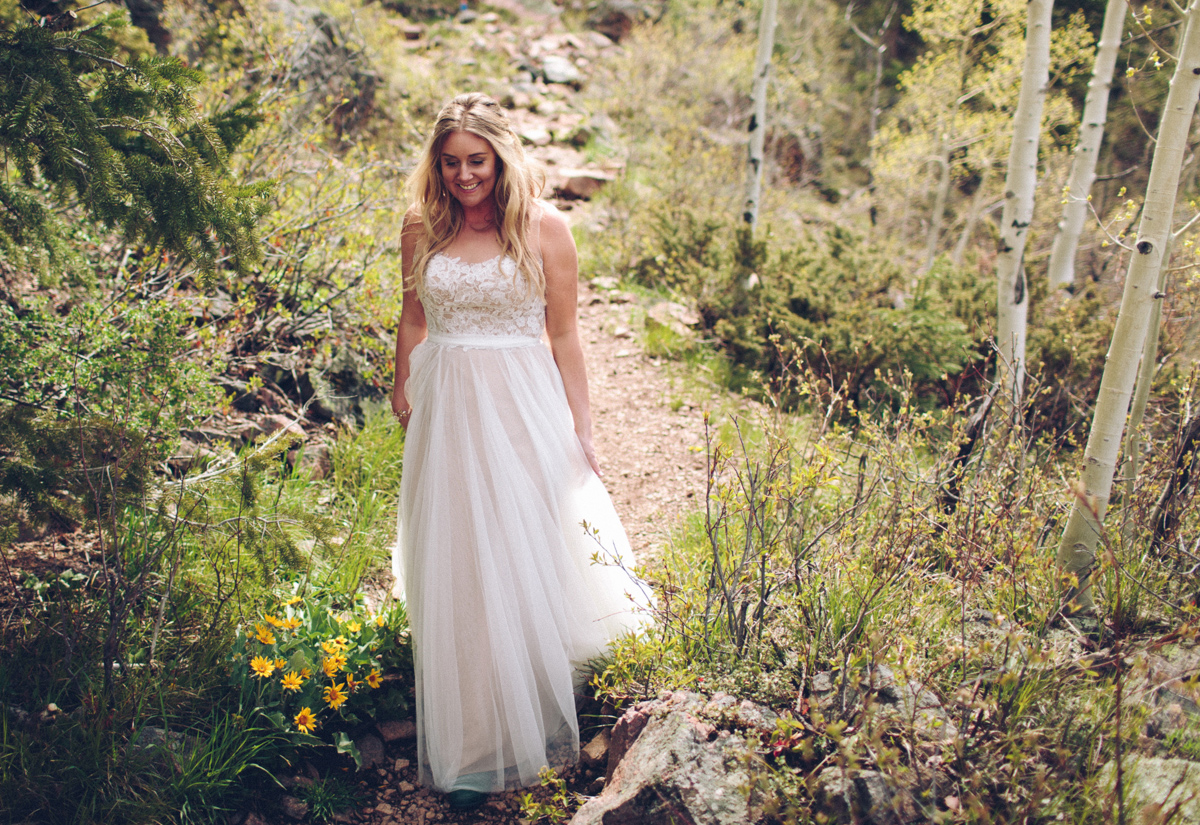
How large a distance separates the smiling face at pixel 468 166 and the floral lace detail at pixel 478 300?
0.23 m

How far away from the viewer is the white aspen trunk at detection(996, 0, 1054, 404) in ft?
13.1

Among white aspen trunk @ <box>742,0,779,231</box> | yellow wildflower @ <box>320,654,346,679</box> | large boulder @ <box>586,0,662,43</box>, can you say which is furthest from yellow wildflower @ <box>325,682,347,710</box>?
large boulder @ <box>586,0,662,43</box>

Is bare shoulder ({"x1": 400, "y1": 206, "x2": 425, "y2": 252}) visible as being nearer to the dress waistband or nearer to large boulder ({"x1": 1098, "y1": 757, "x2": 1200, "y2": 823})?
the dress waistband

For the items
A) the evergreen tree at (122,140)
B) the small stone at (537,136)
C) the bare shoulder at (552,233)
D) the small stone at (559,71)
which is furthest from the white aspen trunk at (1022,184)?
the small stone at (559,71)

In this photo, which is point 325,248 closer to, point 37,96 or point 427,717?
point 37,96

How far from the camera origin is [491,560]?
235 cm

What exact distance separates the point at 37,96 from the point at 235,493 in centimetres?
164

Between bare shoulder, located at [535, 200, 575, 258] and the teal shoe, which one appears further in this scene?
bare shoulder, located at [535, 200, 575, 258]

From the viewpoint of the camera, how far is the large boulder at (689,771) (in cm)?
185

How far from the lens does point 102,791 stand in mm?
2010

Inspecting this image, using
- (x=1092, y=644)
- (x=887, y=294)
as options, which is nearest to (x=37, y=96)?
(x=1092, y=644)

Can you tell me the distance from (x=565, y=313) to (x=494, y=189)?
502 millimetres

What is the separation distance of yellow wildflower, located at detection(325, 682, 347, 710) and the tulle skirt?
270 mm

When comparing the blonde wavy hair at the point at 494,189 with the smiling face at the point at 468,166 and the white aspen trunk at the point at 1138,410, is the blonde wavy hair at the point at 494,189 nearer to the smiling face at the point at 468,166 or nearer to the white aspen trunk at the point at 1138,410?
the smiling face at the point at 468,166
